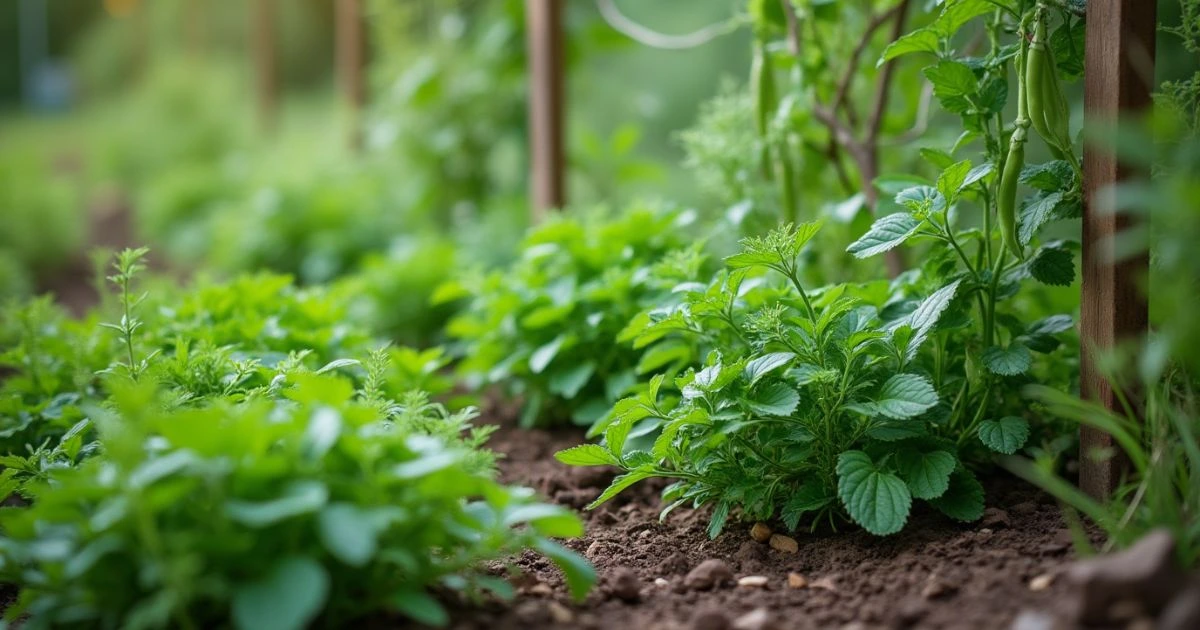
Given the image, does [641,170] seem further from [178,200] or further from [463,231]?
[178,200]

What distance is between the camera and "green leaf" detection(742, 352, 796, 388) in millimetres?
1525

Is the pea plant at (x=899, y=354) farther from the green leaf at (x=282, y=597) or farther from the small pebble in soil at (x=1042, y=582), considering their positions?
the green leaf at (x=282, y=597)

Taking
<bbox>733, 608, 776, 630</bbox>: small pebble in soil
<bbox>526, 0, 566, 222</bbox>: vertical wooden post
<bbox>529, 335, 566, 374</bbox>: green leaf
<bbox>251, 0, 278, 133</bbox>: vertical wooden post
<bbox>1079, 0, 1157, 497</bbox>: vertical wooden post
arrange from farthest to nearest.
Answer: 1. <bbox>251, 0, 278, 133</bbox>: vertical wooden post
2. <bbox>526, 0, 566, 222</bbox>: vertical wooden post
3. <bbox>529, 335, 566, 374</bbox>: green leaf
4. <bbox>1079, 0, 1157, 497</bbox>: vertical wooden post
5. <bbox>733, 608, 776, 630</bbox>: small pebble in soil

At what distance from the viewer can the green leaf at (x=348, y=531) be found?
1046 millimetres

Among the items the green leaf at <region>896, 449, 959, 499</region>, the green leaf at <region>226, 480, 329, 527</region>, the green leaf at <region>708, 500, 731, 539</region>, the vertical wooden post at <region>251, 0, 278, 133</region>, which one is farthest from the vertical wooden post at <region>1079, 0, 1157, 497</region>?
the vertical wooden post at <region>251, 0, 278, 133</region>

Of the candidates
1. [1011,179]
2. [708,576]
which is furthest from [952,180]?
[708,576]

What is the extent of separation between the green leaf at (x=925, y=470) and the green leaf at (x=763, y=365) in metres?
0.27

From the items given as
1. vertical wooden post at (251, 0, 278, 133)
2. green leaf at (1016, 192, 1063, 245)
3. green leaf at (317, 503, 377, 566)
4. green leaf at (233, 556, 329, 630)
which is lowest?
green leaf at (233, 556, 329, 630)

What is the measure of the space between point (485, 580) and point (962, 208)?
2.20 metres

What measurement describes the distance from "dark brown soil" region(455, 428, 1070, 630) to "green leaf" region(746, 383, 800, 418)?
0.85 feet

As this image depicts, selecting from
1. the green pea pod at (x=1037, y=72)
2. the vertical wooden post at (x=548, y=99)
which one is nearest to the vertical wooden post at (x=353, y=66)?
the vertical wooden post at (x=548, y=99)

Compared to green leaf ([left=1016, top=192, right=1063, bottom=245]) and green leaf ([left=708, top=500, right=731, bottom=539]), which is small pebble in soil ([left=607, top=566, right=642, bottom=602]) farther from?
green leaf ([left=1016, top=192, right=1063, bottom=245])

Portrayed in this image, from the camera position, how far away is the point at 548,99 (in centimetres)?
330

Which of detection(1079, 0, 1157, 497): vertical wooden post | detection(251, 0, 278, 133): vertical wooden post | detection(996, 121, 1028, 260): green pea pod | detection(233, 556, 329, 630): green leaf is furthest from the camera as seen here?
detection(251, 0, 278, 133): vertical wooden post
